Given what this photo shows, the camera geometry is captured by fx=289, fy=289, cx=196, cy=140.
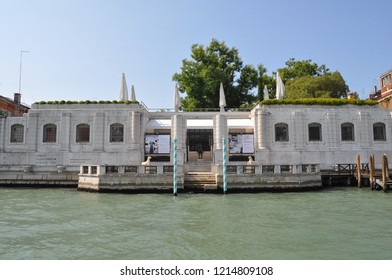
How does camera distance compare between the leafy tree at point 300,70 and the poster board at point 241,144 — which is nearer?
the poster board at point 241,144

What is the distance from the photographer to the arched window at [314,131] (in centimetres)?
2795

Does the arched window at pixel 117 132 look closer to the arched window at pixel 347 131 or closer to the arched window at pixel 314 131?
the arched window at pixel 314 131

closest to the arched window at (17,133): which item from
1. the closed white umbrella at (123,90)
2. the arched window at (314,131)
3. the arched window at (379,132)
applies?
the closed white umbrella at (123,90)

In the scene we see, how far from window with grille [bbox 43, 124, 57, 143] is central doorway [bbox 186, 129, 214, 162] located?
1302 cm

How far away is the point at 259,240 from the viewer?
31.1ft

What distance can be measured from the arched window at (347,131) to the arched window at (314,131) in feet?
7.79

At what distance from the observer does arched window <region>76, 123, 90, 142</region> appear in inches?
1098

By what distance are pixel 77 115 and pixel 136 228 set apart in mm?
20050

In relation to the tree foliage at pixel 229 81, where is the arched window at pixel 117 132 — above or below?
below

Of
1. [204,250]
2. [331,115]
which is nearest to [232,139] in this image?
[331,115]

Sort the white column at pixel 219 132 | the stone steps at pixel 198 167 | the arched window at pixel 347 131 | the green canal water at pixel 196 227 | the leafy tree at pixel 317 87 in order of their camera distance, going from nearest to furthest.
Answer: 1. the green canal water at pixel 196 227
2. the stone steps at pixel 198 167
3. the white column at pixel 219 132
4. the arched window at pixel 347 131
5. the leafy tree at pixel 317 87

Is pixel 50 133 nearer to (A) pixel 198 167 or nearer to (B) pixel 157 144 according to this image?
(B) pixel 157 144

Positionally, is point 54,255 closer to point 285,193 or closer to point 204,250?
point 204,250

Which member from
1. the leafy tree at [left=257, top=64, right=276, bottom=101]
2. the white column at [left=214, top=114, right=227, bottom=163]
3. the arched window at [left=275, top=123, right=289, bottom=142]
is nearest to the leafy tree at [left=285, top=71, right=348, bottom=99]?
the leafy tree at [left=257, top=64, right=276, bottom=101]
